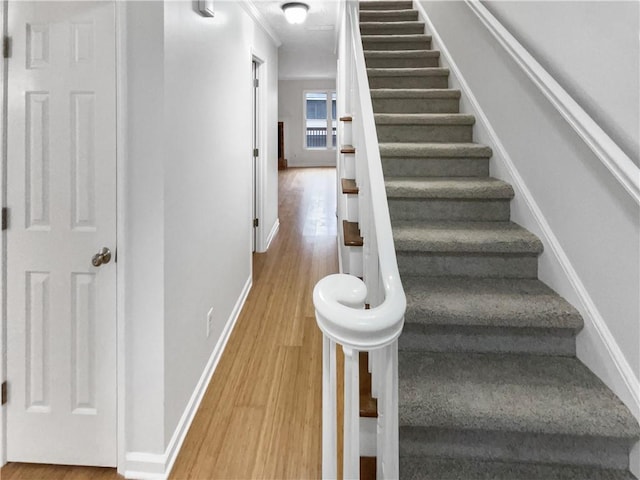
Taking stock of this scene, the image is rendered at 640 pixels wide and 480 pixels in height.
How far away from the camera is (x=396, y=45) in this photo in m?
3.93

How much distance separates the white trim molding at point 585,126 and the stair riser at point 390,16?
2.84 m

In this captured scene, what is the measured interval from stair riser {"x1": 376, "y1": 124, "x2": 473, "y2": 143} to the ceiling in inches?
73.0

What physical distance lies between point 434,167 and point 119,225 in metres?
1.79

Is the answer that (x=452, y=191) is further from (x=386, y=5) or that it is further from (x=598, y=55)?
(x=386, y=5)

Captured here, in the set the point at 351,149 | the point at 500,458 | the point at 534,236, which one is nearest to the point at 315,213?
the point at 351,149

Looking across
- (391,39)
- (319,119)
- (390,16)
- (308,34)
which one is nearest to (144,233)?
(391,39)

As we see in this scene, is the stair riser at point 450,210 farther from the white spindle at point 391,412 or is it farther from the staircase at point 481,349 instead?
the white spindle at point 391,412

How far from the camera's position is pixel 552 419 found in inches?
51.4

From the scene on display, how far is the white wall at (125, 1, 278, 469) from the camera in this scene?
1602mm

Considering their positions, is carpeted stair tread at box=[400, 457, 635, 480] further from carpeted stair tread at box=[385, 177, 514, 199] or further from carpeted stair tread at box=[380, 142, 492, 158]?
carpeted stair tread at box=[380, 142, 492, 158]

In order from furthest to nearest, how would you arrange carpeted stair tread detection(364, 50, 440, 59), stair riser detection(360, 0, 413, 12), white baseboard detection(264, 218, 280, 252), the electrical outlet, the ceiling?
white baseboard detection(264, 218, 280, 252), stair riser detection(360, 0, 413, 12), the ceiling, carpeted stair tread detection(364, 50, 440, 59), the electrical outlet

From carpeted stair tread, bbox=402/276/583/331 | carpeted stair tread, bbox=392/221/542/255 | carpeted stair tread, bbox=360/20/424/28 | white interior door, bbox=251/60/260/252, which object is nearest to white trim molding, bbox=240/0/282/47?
white interior door, bbox=251/60/260/252

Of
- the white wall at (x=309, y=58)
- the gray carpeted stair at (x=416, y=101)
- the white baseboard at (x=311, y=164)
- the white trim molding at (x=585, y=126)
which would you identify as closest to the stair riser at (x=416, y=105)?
the gray carpeted stair at (x=416, y=101)

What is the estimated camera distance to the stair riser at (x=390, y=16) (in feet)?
14.6
